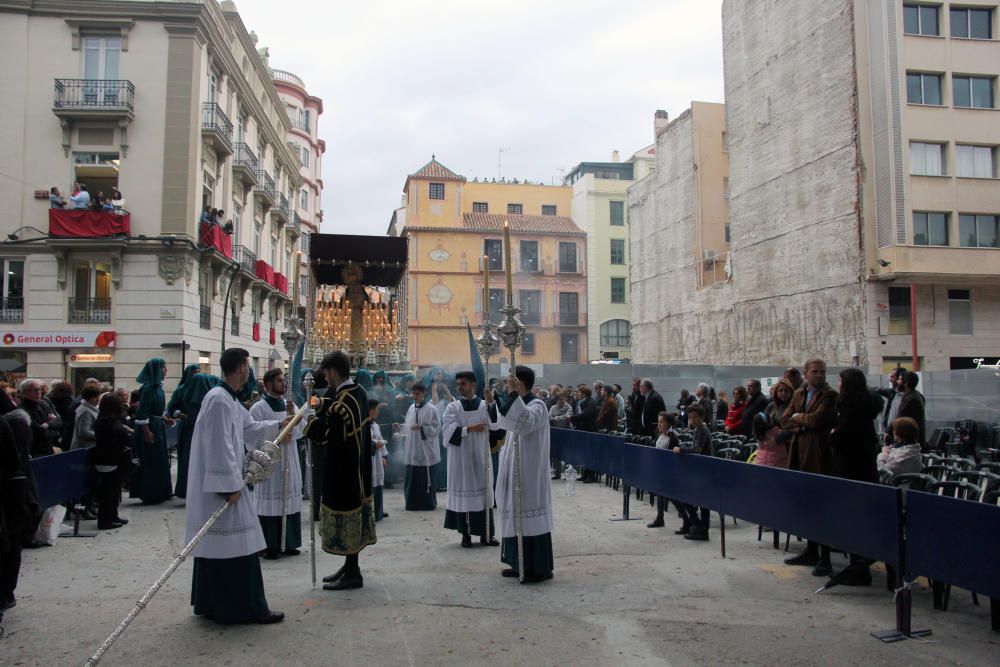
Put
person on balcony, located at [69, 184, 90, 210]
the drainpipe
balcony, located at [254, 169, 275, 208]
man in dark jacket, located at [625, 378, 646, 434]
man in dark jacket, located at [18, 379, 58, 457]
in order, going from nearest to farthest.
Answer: man in dark jacket, located at [18, 379, 58, 457]
man in dark jacket, located at [625, 378, 646, 434]
person on balcony, located at [69, 184, 90, 210]
the drainpipe
balcony, located at [254, 169, 275, 208]

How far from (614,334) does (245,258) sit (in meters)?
28.3

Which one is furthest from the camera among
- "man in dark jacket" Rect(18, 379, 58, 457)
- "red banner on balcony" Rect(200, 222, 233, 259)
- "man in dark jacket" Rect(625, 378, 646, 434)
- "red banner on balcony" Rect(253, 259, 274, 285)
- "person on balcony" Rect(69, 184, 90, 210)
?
"red banner on balcony" Rect(253, 259, 274, 285)

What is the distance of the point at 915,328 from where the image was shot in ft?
78.2

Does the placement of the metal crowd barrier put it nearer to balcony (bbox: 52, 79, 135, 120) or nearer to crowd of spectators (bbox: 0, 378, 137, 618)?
crowd of spectators (bbox: 0, 378, 137, 618)

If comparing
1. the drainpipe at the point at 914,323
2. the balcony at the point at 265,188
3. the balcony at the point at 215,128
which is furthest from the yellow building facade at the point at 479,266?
the drainpipe at the point at 914,323

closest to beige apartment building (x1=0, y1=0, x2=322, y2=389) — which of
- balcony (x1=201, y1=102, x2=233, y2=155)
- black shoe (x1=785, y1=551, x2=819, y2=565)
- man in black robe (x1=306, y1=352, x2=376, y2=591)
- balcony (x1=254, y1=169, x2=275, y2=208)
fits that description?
balcony (x1=201, y1=102, x2=233, y2=155)

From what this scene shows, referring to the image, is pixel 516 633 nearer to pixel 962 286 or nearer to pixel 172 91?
pixel 172 91

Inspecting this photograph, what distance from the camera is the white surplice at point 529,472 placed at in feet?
22.4

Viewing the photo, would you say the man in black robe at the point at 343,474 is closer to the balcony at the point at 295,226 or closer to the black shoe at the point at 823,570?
the black shoe at the point at 823,570

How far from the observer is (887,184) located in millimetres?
24328

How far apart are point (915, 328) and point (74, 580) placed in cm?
2436

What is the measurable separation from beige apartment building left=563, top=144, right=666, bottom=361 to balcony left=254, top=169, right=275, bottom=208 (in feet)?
74.8

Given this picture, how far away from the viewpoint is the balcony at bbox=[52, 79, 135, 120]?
22.3 m

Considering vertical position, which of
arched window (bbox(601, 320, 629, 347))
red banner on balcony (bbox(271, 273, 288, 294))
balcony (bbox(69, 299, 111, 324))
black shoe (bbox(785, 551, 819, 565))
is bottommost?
black shoe (bbox(785, 551, 819, 565))
